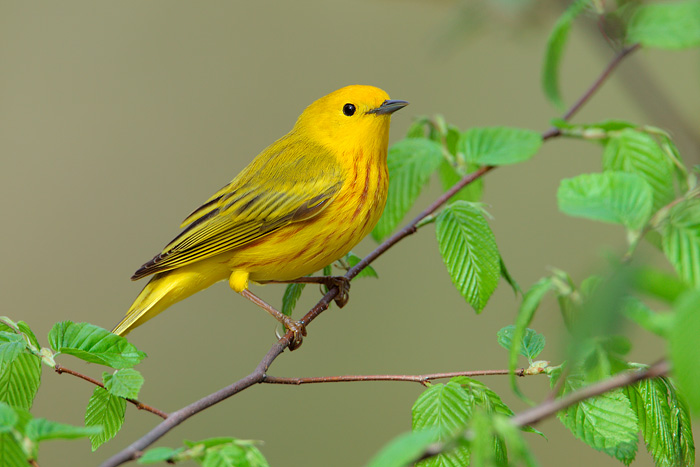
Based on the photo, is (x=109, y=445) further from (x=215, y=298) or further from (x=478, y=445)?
(x=478, y=445)

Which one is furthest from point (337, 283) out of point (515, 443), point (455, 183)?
point (515, 443)

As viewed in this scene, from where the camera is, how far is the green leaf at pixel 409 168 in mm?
2021

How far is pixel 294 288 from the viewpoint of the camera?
2.25 m

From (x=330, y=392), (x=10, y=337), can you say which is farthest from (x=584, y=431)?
(x=330, y=392)

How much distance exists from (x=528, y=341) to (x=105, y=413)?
902mm

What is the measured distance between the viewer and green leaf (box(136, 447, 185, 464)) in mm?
881

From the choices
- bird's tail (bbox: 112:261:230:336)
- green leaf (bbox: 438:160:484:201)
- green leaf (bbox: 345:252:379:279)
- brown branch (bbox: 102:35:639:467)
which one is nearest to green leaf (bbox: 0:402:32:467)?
brown branch (bbox: 102:35:639:467)

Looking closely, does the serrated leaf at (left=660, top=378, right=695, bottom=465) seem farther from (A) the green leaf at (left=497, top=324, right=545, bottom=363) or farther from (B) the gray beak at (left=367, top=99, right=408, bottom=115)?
(B) the gray beak at (left=367, top=99, right=408, bottom=115)

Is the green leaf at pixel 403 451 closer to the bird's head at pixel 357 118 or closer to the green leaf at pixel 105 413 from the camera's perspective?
the green leaf at pixel 105 413

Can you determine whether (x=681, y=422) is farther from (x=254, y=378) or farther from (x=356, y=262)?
(x=356, y=262)

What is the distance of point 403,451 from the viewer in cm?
68

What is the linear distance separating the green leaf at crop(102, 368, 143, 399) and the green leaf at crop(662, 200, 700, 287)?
3.01 feet

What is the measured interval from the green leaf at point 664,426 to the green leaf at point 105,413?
1.03 meters

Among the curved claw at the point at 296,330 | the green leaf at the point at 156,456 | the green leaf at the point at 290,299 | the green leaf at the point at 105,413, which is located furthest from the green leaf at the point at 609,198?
the curved claw at the point at 296,330
